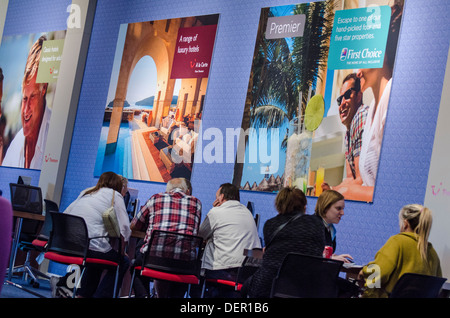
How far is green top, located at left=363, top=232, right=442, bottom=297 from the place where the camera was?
149 inches

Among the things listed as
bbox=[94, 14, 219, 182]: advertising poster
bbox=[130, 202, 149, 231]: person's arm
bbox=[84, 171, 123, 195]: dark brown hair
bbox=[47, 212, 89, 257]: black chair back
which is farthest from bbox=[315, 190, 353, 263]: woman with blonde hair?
bbox=[94, 14, 219, 182]: advertising poster

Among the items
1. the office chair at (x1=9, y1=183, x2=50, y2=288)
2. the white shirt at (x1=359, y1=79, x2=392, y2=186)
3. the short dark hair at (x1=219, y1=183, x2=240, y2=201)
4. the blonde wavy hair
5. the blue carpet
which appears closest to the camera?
the blonde wavy hair

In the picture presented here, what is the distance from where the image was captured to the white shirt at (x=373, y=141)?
5.90 m

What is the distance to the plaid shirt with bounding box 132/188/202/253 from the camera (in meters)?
4.98

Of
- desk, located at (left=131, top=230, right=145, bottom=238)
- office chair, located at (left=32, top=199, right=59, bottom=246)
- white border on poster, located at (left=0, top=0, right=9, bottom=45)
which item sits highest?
white border on poster, located at (left=0, top=0, right=9, bottom=45)

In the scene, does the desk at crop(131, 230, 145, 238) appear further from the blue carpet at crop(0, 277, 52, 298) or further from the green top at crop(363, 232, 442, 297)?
the green top at crop(363, 232, 442, 297)

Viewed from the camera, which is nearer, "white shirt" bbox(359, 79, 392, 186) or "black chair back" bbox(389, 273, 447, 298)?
"black chair back" bbox(389, 273, 447, 298)

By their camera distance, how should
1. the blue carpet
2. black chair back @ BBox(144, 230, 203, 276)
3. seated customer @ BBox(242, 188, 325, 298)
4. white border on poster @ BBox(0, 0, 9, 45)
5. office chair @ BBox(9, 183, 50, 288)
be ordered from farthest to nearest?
white border on poster @ BBox(0, 0, 9, 45)
office chair @ BBox(9, 183, 50, 288)
the blue carpet
black chair back @ BBox(144, 230, 203, 276)
seated customer @ BBox(242, 188, 325, 298)

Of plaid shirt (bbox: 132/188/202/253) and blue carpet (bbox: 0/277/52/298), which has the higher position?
plaid shirt (bbox: 132/188/202/253)

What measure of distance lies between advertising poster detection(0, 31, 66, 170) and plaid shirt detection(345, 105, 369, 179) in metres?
A: 5.10

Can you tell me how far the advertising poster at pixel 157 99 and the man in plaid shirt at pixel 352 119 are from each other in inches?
78.5

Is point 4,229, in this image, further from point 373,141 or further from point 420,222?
point 373,141

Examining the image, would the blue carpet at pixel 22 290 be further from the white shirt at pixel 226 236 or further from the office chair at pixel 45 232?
the white shirt at pixel 226 236

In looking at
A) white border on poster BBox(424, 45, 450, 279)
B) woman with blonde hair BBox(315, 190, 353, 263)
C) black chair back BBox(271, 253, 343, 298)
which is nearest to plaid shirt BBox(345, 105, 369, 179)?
white border on poster BBox(424, 45, 450, 279)
